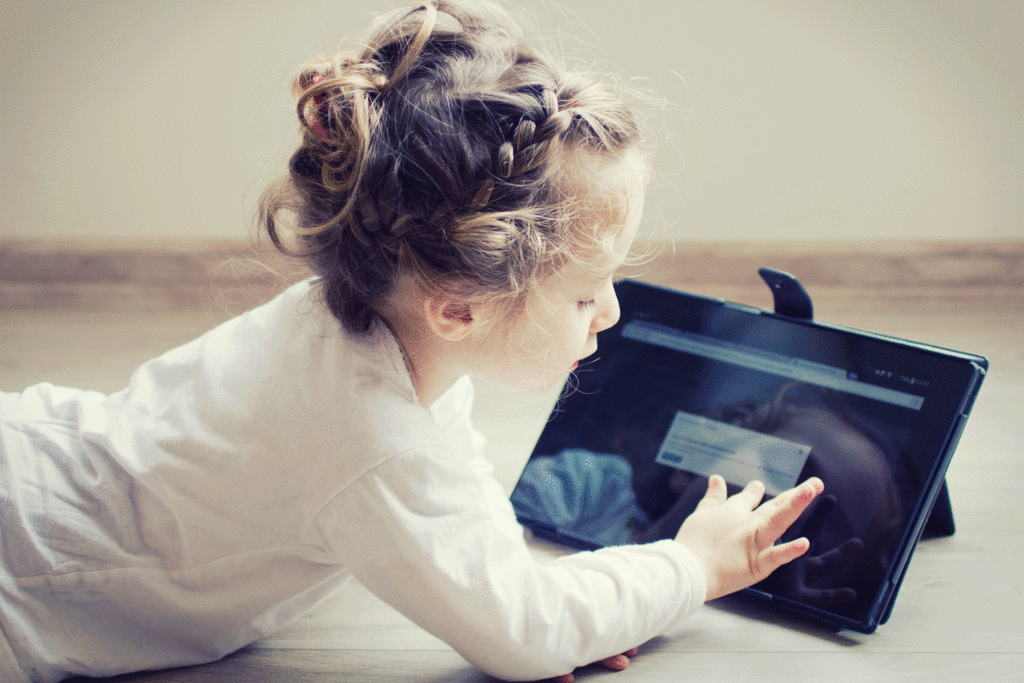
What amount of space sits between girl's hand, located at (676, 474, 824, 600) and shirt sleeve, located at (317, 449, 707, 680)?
7 cm

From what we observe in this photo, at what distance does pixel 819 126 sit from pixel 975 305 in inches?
13.2

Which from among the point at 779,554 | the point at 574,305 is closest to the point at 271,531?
the point at 574,305

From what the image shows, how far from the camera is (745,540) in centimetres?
67

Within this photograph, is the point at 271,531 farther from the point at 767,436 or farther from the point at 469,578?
the point at 767,436

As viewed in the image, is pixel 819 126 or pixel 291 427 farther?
pixel 819 126

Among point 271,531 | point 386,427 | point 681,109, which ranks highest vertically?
point 681,109

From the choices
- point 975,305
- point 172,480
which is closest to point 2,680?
point 172,480

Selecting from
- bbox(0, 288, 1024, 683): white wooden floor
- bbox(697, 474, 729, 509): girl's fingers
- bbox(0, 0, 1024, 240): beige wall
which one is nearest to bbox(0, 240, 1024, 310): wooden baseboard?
bbox(0, 0, 1024, 240): beige wall

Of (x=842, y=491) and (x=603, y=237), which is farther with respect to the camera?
(x=842, y=491)

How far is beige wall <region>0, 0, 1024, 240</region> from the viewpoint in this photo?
1162mm

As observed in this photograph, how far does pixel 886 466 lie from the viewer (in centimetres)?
67

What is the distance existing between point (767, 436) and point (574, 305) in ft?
Result: 0.79

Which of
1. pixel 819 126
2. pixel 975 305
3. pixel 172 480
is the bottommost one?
pixel 172 480

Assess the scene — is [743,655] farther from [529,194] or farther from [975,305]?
[975,305]
